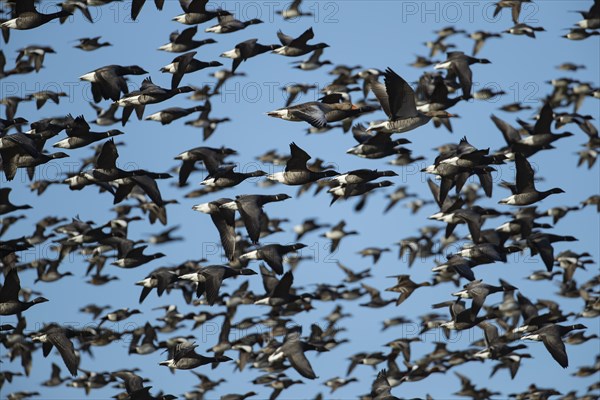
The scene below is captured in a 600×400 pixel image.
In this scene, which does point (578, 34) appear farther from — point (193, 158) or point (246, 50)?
point (193, 158)

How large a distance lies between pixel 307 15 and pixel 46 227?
10.6 m

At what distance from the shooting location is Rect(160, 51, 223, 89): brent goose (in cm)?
2381

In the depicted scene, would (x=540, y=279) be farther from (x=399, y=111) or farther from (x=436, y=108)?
(x=399, y=111)

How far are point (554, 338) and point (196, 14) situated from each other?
1109cm

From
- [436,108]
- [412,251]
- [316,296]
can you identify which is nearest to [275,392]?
[316,296]

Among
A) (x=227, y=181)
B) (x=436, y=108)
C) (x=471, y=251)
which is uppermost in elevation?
(x=436, y=108)

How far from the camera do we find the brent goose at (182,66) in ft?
78.1

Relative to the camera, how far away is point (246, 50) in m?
25.6

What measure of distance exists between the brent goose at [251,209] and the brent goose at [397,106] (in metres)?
2.81

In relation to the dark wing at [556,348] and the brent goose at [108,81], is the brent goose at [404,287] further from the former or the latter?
the brent goose at [108,81]

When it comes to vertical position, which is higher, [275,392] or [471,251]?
[471,251]

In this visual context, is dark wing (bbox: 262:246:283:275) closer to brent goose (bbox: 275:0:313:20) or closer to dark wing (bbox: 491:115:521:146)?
dark wing (bbox: 491:115:521:146)

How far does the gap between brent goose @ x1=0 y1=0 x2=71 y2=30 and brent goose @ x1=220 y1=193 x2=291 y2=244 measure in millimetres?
5679

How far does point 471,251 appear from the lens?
76.7 feet
